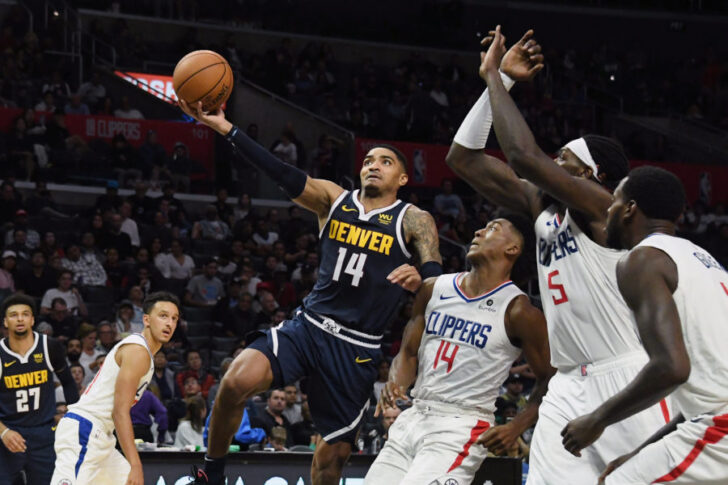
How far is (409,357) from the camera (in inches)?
231

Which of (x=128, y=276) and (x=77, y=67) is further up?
(x=77, y=67)

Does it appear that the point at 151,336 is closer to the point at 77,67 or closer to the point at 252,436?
the point at 252,436

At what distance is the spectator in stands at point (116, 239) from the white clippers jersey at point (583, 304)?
434 inches

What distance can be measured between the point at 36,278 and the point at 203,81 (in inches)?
309

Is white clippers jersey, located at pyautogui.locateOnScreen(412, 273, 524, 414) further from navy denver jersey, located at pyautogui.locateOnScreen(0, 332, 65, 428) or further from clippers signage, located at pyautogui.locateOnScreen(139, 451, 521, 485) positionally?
navy denver jersey, located at pyautogui.locateOnScreen(0, 332, 65, 428)

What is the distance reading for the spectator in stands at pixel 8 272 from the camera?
518 inches

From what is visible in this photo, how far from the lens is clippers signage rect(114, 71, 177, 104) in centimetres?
1983

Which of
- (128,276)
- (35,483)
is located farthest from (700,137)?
(35,483)

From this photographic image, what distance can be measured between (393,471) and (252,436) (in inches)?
205

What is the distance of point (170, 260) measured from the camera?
594 inches

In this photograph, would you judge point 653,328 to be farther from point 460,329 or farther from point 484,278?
point 484,278

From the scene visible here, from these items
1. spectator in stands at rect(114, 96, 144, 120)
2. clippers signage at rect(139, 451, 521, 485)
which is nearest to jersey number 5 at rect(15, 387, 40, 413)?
clippers signage at rect(139, 451, 521, 485)

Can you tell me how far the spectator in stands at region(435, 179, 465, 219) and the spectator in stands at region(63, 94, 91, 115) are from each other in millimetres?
6379

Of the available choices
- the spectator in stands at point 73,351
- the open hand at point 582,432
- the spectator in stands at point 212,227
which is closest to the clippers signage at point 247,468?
the spectator in stands at point 73,351
